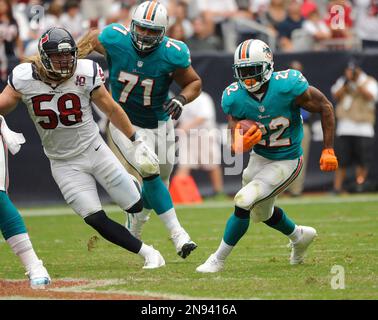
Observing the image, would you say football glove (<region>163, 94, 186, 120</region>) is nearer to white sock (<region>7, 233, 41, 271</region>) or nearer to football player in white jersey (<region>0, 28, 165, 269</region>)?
football player in white jersey (<region>0, 28, 165, 269</region>)

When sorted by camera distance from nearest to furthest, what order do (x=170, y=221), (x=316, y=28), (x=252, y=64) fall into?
(x=252, y=64) < (x=170, y=221) < (x=316, y=28)

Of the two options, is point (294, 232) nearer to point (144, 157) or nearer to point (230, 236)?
point (230, 236)

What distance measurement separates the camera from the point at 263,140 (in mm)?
6094

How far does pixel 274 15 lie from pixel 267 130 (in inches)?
300

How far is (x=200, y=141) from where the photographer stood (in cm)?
1180

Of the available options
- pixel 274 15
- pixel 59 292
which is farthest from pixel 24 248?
pixel 274 15

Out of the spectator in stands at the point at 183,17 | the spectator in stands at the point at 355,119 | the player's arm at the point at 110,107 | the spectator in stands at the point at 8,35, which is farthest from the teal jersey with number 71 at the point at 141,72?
the spectator in stands at the point at 355,119

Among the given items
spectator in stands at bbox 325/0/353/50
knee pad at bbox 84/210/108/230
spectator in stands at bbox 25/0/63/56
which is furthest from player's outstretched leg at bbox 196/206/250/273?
spectator in stands at bbox 325/0/353/50

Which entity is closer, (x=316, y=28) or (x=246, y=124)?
(x=246, y=124)

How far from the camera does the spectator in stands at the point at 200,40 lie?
1273 centimetres

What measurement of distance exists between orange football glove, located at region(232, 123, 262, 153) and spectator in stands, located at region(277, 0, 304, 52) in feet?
24.3

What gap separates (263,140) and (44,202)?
20.1 ft

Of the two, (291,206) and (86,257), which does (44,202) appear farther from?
(86,257)
